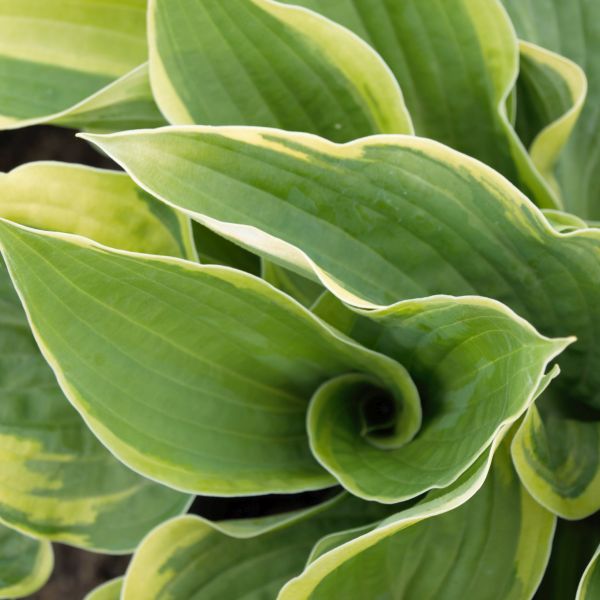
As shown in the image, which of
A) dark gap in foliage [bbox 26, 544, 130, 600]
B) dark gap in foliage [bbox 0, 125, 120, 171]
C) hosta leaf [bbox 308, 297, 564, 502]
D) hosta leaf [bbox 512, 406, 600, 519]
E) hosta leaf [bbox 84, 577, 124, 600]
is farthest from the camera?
dark gap in foliage [bbox 0, 125, 120, 171]

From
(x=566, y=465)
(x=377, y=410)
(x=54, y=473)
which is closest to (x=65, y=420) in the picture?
(x=54, y=473)

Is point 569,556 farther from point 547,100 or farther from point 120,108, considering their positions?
point 120,108

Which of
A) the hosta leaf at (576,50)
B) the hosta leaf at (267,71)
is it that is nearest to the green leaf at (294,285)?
the hosta leaf at (267,71)

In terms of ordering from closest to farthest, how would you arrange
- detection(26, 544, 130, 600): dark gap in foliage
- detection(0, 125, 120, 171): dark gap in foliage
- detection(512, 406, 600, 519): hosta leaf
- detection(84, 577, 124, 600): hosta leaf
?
detection(512, 406, 600, 519): hosta leaf, detection(84, 577, 124, 600): hosta leaf, detection(26, 544, 130, 600): dark gap in foliage, detection(0, 125, 120, 171): dark gap in foliage

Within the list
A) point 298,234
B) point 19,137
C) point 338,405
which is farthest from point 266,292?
point 19,137

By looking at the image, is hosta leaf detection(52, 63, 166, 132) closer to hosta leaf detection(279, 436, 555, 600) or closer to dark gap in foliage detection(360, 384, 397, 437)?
dark gap in foliage detection(360, 384, 397, 437)

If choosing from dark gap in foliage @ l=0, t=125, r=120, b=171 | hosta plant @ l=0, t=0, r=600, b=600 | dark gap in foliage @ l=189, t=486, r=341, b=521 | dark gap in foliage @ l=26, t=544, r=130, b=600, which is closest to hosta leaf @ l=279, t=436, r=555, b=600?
hosta plant @ l=0, t=0, r=600, b=600
